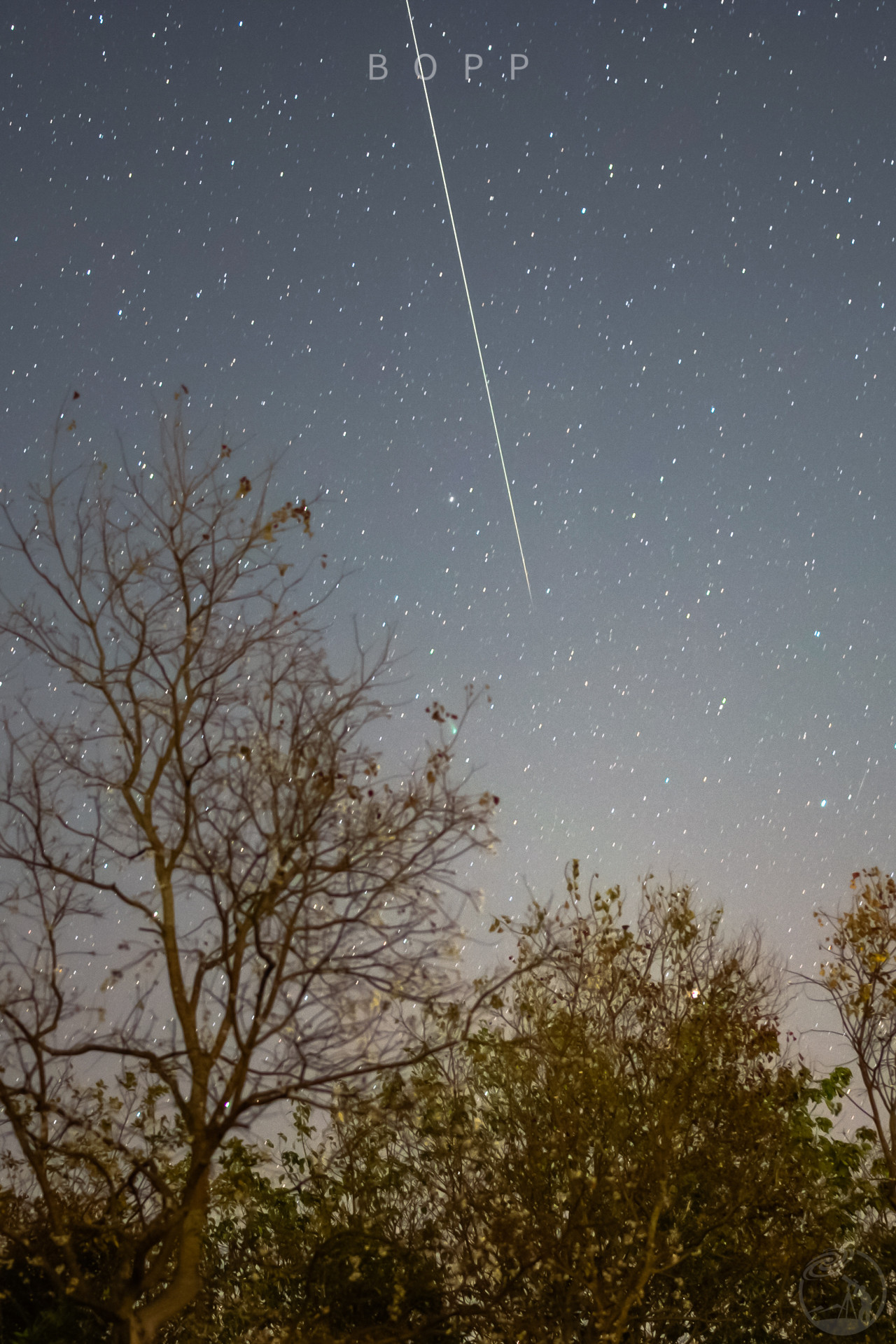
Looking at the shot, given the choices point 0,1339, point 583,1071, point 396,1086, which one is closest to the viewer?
point 396,1086

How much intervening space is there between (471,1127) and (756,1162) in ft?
12.3

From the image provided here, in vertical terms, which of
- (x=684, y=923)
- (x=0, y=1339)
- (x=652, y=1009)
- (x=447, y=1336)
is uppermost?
(x=684, y=923)

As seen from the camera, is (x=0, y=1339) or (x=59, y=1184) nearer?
(x=59, y=1184)

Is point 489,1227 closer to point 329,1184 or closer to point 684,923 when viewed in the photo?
point 329,1184

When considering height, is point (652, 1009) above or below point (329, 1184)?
above

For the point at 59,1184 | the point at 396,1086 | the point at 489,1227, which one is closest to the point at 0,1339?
the point at 59,1184

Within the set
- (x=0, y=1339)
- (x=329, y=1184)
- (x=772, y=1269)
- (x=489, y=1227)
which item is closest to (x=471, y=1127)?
(x=489, y=1227)

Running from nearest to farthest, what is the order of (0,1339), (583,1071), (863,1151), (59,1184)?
1. (59,1184)
2. (0,1339)
3. (583,1071)
4. (863,1151)

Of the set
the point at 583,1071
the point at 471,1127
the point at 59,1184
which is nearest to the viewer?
the point at 59,1184

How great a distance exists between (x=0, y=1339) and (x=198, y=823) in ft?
23.7

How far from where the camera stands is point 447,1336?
13867 millimetres

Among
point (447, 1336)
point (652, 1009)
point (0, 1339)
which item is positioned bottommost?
point (447, 1336)

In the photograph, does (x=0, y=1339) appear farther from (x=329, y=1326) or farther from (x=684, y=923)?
(x=684, y=923)

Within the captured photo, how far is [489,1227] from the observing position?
40.4 feet
